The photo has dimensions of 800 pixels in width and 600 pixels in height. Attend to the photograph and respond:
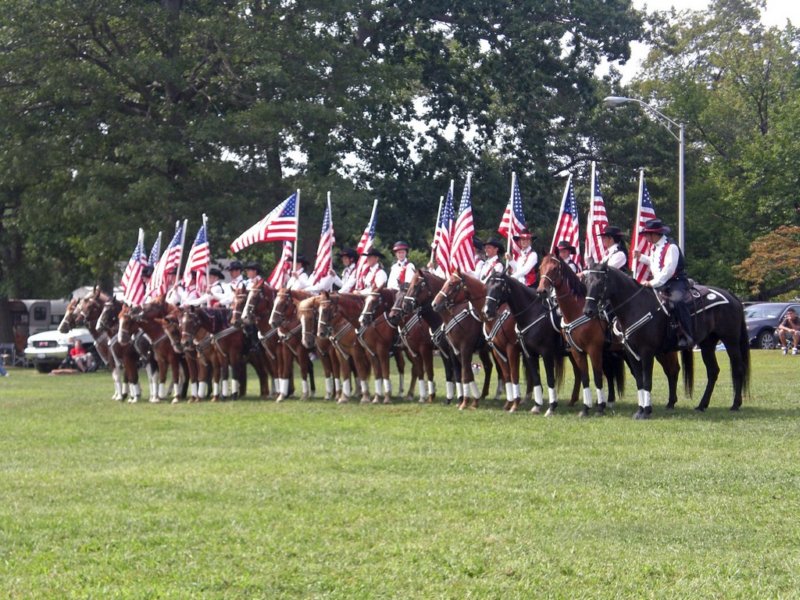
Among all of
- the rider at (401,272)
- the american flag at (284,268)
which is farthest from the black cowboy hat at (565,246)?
the american flag at (284,268)

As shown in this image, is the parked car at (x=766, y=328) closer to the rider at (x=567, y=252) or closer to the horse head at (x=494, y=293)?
the rider at (x=567, y=252)

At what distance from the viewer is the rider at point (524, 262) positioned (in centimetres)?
2150

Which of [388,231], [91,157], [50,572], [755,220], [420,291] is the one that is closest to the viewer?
[50,572]

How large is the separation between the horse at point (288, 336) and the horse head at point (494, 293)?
547 centimetres

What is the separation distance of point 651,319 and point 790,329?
25.5 meters

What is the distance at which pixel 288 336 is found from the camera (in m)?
24.4

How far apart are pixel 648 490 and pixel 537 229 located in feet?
131

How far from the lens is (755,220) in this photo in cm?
6488

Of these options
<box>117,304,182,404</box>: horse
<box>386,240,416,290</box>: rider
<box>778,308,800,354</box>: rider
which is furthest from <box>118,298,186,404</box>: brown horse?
<box>778,308,800,354</box>: rider

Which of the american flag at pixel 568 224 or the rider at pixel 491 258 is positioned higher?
the american flag at pixel 568 224

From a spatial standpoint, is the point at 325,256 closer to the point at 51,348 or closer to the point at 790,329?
the point at 51,348

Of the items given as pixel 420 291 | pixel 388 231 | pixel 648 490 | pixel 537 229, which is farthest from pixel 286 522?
pixel 537 229

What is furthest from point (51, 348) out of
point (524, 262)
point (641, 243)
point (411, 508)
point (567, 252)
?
point (411, 508)

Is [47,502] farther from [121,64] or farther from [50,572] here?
[121,64]
